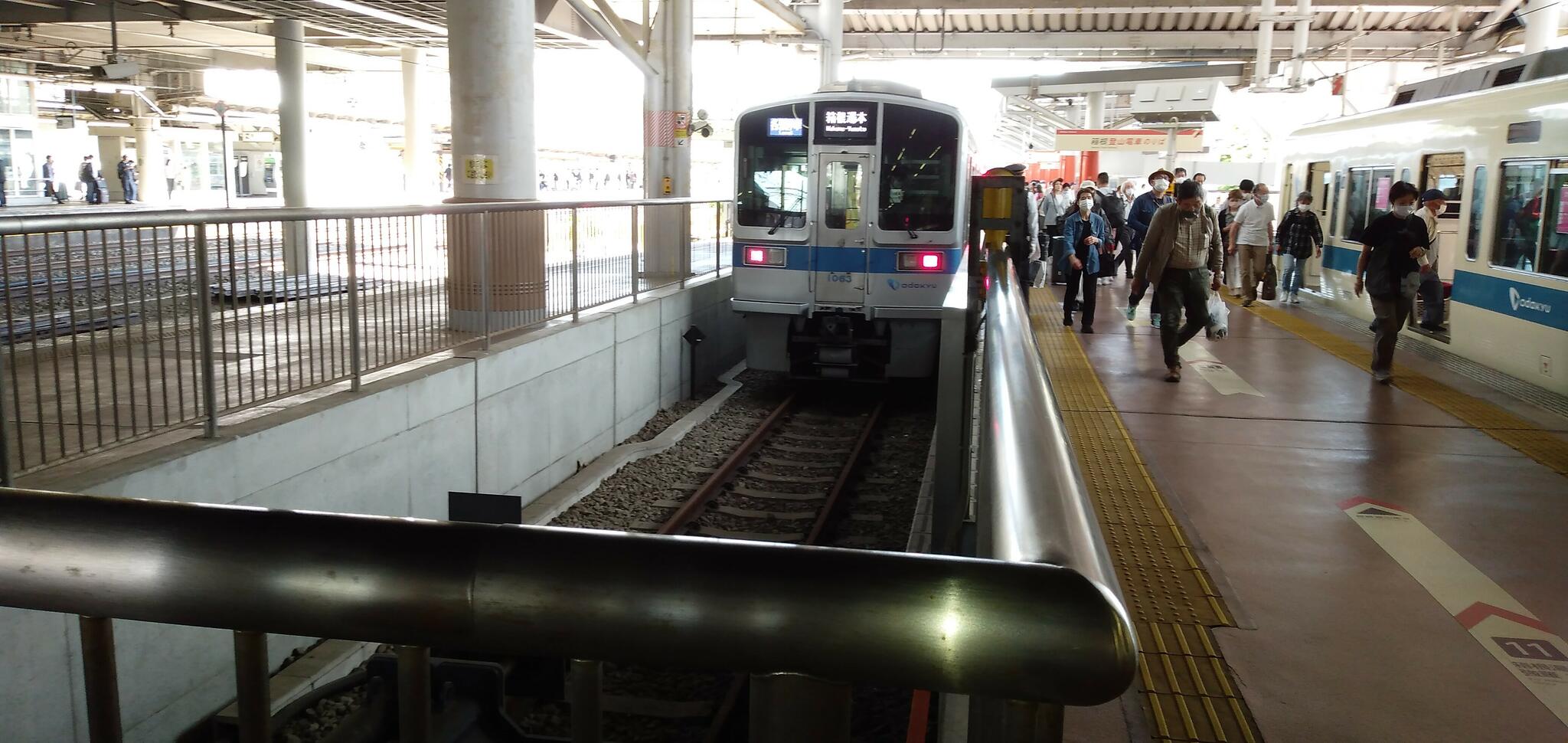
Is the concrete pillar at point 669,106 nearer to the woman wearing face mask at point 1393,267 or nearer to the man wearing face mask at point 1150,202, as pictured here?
the man wearing face mask at point 1150,202

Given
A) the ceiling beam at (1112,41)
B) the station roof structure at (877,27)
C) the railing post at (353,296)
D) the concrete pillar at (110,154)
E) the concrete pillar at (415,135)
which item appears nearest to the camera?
the railing post at (353,296)

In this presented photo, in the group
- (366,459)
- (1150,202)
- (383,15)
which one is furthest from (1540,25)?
(366,459)

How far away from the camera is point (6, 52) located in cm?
2358

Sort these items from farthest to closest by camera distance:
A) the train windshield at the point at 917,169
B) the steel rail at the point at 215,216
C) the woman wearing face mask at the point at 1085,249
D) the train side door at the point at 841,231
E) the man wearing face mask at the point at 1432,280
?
the woman wearing face mask at the point at 1085,249 → the train side door at the point at 841,231 → the train windshield at the point at 917,169 → the man wearing face mask at the point at 1432,280 → the steel rail at the point at 215,216

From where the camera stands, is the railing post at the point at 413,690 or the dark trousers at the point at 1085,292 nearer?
the railing post at the point at 413,690

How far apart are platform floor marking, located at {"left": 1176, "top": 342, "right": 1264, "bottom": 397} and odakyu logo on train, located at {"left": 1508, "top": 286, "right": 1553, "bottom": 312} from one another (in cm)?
225

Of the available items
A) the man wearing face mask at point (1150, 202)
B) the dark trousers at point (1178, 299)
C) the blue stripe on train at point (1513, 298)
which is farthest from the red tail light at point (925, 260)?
the blue stripe on train at point (1513, 298)

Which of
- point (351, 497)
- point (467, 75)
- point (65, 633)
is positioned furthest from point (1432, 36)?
point (65, 633)

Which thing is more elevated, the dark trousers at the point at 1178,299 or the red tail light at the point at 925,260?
the red tail light at the point at 925,260

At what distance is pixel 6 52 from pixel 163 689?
25099mm

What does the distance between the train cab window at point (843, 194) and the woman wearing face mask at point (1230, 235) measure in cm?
484

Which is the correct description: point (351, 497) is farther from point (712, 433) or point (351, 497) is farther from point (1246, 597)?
point (712, 433)

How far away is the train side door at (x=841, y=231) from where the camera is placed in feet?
35.9

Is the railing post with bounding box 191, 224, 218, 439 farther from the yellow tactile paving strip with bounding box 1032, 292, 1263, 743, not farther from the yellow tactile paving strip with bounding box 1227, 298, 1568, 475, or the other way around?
the yellow tactile paving strip with bounding box 1227, 298, 1568, 475
